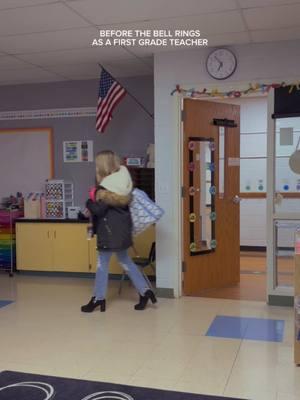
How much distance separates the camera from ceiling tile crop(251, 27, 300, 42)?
13.4ft

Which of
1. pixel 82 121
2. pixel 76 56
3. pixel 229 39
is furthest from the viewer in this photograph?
pixel 82 121

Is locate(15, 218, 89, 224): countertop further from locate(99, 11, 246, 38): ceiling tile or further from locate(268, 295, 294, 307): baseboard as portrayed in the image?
locate(99, 11, 246, 38): ceiling tile

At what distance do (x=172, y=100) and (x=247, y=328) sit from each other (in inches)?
91.9

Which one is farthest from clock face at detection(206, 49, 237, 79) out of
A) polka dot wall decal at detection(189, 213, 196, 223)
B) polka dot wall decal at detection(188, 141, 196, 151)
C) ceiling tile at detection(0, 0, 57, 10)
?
ceiling tile at detection(0, 0, 57, 10)

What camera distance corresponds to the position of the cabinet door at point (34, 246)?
19.5 feet

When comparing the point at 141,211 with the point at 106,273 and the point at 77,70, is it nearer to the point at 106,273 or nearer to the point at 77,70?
the point at 106,273

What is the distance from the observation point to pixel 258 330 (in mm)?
3822

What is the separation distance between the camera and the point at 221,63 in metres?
4.54

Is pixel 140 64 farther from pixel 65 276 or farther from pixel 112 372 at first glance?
pixel 112 372

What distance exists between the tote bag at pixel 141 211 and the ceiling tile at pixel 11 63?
79.6 inches

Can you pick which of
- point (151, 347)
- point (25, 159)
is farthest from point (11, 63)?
point (151, 347)

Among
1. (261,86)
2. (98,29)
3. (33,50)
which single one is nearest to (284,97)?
(261,86)

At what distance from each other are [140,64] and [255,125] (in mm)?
2988

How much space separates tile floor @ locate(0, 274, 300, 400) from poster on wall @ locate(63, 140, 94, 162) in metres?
2.01
